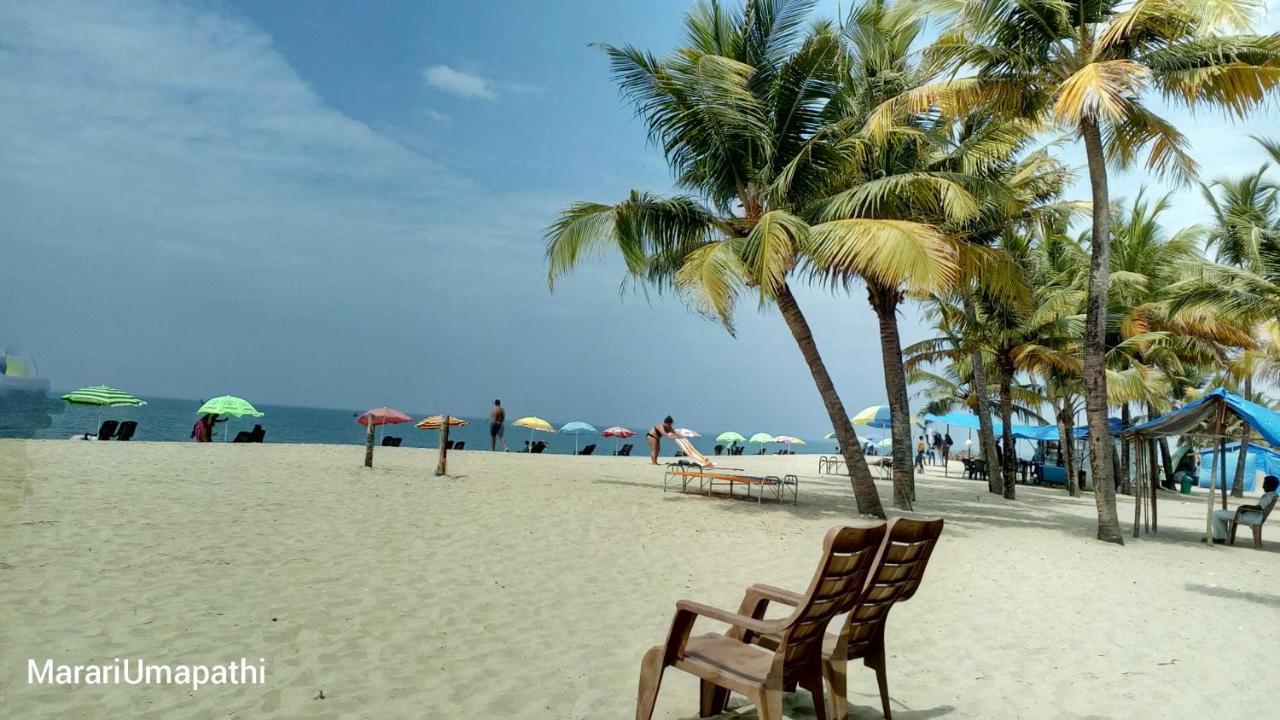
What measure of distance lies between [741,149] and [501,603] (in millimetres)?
9694

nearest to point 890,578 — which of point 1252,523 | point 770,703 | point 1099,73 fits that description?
point 770,703

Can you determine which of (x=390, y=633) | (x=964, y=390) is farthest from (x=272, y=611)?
(x=964, y=390)

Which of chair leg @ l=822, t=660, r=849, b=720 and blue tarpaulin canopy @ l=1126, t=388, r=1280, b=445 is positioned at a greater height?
blue tarpaulin canopy @ l=1126, t=388, r=1280, b=445

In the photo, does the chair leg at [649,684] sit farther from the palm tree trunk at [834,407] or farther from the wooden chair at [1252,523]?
the wooden chair at [1252,523]

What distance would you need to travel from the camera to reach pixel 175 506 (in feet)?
27.0

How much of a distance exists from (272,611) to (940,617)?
493 centimetres

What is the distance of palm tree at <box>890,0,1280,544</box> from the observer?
408 inches

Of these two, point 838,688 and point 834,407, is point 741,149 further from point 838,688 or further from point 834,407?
point 838,688

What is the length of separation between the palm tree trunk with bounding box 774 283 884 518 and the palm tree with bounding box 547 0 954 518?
2cm

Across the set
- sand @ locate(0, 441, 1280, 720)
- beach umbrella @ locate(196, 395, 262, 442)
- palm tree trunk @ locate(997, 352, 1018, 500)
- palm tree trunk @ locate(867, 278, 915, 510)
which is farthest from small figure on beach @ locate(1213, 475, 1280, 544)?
beach umbrella @ locate(196, 395, 262, 442)

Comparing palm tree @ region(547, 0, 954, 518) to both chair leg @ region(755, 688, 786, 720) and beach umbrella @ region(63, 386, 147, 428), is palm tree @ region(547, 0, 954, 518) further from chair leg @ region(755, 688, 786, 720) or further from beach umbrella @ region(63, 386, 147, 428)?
beach umbrella @ region(63, 386, 147, 428)

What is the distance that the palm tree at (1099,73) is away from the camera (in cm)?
1037

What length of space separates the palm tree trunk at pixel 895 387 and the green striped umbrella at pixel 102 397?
20.2 meters

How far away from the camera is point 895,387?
1392 centimetres
